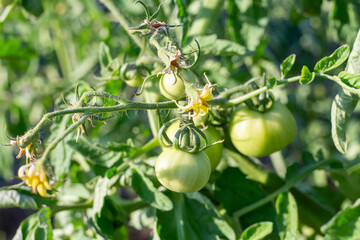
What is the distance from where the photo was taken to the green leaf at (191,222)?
32.3 inches

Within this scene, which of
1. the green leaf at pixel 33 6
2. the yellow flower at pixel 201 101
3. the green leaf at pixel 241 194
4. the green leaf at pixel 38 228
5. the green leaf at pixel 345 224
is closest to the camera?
the yellow flower at pixel 201 101

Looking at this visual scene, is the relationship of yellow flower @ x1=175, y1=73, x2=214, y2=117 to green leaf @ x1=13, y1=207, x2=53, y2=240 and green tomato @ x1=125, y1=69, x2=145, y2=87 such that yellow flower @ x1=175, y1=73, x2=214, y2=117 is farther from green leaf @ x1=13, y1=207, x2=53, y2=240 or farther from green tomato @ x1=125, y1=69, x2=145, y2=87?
green leaf @ x1=13, y1=207, x2=53, y2=240

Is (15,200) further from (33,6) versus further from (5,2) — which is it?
(33,6)

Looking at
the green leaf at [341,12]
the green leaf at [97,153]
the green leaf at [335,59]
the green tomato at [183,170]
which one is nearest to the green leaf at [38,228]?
the green leaf at [97,153]

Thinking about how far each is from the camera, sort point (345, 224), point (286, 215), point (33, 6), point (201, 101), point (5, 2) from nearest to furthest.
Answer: point (201, 101) < point (345, 224) < point (286, 215) < point (5, 2) < point (33, 6)

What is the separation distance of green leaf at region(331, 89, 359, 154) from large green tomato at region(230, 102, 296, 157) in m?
0.12

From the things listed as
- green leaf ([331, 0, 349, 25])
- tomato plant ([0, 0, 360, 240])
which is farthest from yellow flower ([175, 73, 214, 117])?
green leaf ([331, 0, 349, 25])

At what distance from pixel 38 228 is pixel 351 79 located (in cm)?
63

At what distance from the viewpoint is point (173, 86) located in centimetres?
65

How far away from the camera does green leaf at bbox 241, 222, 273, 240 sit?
742 mm

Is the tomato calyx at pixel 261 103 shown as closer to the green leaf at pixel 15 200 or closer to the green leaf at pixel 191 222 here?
the green leaf at pixel 191 222

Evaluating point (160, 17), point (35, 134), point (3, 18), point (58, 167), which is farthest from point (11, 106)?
point (35, 134)

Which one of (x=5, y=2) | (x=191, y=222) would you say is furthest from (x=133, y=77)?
(x=5, y=2)

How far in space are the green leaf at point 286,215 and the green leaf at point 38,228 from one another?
0.44 m
